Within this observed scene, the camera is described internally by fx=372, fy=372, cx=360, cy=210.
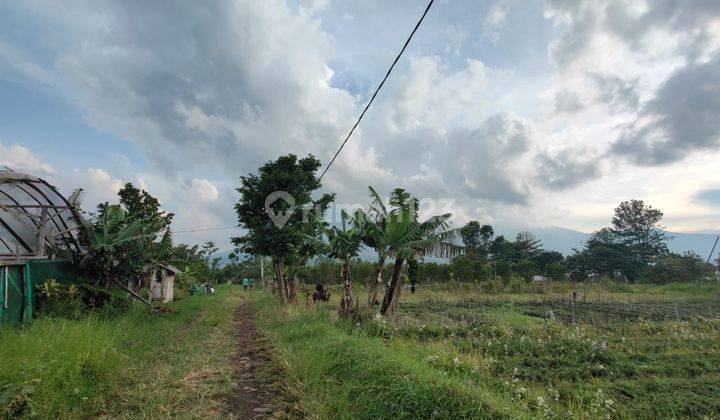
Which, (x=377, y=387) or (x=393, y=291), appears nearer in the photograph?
(x=377, y=387)

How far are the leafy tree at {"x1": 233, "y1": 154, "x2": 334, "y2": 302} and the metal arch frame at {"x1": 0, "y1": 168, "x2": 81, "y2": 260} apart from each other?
19.4 feet

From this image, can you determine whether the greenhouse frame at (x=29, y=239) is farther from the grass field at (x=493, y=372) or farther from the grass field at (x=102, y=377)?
the grass field at (x=493, y=372)

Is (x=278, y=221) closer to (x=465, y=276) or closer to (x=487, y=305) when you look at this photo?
(x=487, y=305)

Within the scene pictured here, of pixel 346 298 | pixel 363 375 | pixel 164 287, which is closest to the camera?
pixel 363 375

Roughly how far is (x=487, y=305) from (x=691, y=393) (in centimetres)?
1427

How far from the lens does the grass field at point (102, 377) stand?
372cm

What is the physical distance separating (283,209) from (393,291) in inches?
246

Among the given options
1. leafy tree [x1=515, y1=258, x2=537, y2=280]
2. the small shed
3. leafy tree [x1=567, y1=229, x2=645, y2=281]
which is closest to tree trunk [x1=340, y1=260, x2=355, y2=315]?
the small shed

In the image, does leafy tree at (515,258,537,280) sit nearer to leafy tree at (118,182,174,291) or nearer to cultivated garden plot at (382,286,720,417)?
cultivated garden plot at (382,286,720,417)

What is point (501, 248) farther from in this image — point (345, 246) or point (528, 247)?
point (345, 246)

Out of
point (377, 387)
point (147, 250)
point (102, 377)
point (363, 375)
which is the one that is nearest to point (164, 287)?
point (147, 250)

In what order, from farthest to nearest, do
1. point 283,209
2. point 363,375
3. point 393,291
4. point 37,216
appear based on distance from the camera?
1. point 283,209
2. point 393,291
3. point 37,216
4. point 363,375

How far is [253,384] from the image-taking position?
16.8 ft

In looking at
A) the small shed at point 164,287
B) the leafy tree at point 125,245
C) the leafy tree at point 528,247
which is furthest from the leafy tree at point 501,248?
the leafy tree at point 125,245
